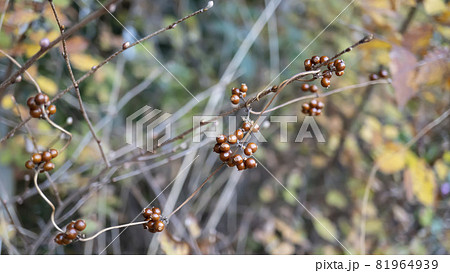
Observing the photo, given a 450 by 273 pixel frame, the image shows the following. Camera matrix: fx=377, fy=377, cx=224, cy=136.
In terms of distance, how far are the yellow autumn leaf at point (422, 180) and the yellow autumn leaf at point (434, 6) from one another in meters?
0.39

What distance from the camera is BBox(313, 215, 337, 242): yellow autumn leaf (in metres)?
1.26

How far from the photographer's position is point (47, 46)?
0.46m

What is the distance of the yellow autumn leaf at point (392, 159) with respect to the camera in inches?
40.7

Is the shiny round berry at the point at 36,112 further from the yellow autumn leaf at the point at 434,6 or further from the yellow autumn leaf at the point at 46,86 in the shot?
the yellow autumn leaf at the point at 434,6

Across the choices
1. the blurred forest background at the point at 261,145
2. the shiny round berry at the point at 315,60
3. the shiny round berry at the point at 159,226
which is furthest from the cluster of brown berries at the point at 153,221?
the blurred forest background at the point at 261,145

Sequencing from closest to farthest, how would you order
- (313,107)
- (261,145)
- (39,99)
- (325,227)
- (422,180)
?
1. (39,99)
2. (313,107)
3. (422,180)
4. (325,227)
5. (261,145)

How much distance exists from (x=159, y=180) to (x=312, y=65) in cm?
88

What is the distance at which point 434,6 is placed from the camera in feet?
2.92

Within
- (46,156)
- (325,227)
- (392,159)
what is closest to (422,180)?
(392,159)

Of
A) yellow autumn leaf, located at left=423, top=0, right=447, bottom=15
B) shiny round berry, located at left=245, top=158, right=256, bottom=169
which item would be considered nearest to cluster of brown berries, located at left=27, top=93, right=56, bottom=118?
shiny round berry, located at left=245, top=158, right=256, bottom=169

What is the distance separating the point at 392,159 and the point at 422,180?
9 cm

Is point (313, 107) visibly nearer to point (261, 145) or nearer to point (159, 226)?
point (159, 226)

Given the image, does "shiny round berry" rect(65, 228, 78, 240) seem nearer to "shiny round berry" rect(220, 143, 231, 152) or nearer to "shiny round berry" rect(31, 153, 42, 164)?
"shiny round berry" rect(31, 153, 42, 164)
